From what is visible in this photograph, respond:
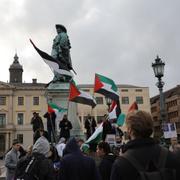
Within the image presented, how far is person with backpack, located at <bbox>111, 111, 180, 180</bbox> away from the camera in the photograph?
2.65m

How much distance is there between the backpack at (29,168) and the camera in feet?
15.4

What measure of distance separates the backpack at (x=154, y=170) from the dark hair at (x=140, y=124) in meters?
0.24

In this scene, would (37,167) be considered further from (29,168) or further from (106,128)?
(106,128)

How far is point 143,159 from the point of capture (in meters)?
2.72

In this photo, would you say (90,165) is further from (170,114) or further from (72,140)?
(170,114)

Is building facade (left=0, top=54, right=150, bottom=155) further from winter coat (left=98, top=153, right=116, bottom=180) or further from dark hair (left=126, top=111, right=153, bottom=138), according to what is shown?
dark hair (left=126, top=111, right=153, bottom=138)

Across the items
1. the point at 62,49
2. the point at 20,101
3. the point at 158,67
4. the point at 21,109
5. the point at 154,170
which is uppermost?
the point at 20,101

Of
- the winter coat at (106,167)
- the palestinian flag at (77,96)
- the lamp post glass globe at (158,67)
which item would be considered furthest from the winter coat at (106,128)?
the winter coat at (106,167)

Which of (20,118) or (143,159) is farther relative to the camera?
(20,118)

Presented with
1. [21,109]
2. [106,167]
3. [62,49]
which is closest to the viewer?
[106,167]

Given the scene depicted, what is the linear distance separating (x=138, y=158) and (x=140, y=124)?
1.12 ft

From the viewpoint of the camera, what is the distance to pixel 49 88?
58.6ft

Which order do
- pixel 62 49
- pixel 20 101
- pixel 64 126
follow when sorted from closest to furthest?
pixel 64 126 → pixel 62 49 → pixel 20 101

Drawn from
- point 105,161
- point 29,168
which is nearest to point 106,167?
point 105,161
